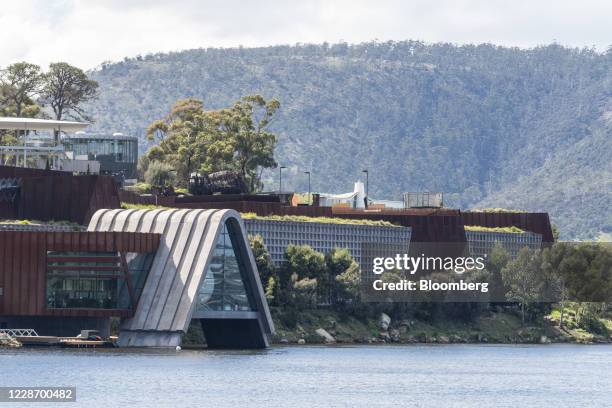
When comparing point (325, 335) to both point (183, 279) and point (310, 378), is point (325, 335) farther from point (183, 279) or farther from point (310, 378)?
point (310, 378)

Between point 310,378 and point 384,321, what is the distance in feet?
198

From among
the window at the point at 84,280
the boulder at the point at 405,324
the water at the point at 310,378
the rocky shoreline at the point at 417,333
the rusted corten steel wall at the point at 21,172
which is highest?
the rusted corten steel wall at the point at 21,172

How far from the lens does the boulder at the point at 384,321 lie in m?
176

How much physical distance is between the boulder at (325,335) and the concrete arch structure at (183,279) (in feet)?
63.9

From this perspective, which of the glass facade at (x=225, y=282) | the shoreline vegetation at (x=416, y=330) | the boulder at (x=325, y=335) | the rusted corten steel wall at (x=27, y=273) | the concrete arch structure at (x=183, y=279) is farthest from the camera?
the boulder at (x=325, y=335)

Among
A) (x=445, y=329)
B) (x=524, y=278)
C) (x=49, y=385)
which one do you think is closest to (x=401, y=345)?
(x=445, y=329)

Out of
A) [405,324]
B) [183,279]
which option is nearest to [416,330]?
[405,324]

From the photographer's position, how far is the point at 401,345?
170000 mm

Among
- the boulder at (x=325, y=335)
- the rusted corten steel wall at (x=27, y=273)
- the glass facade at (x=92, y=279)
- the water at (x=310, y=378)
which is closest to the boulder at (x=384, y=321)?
the boulder at (x=325, y=335)

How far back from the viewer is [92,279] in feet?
479

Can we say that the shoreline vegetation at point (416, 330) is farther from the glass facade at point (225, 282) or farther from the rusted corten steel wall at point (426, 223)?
the rusted corten steel wall at point (426, 223)

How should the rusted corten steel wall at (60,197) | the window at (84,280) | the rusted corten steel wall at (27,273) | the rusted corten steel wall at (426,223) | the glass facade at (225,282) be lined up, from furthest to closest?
the rusted corten steel wall at (426,223) → the rusted corten steel wall at (60,197) → the rusted corten steel wall at (27,273) → the window at (84,280) → the glass facade at (225,282)

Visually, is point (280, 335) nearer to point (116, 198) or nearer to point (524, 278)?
point (116, 198)

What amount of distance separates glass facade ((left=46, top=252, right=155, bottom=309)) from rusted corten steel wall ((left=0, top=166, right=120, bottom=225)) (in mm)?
20822
